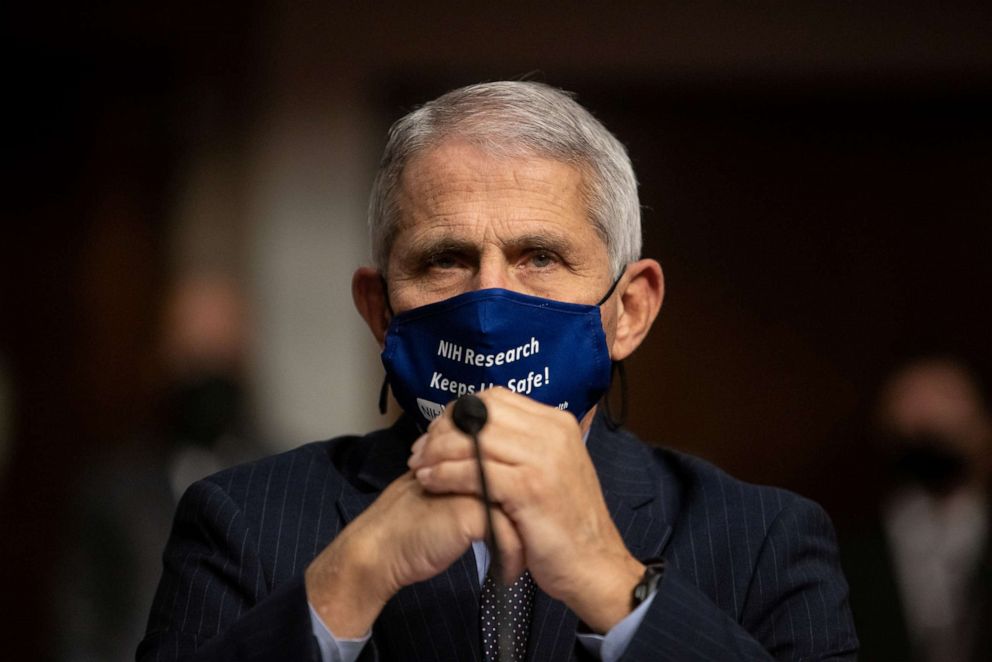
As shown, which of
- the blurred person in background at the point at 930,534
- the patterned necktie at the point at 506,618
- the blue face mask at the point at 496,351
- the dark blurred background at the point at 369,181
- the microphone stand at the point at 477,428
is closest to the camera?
the microphone stand at the point at 477,428

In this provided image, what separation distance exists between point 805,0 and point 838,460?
178 centimetres

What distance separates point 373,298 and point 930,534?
285cm

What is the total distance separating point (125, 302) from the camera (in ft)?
18.1

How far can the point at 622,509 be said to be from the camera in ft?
7.43

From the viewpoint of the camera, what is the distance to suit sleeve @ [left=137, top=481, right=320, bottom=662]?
1824mm

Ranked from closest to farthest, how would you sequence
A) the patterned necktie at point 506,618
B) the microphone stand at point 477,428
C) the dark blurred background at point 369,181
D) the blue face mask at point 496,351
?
the microphone stand at point 477,428 → the blue face mask at point 496,351 → the patterned necktie at point 506,618 → the dark blurred background at point 369,181

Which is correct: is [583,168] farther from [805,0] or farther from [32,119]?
[32,119]

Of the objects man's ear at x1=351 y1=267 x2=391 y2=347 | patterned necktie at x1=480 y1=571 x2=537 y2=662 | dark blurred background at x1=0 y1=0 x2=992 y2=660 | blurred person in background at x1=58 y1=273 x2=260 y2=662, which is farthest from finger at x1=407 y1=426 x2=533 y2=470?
dark blurred background at x1=0 y1=0 x2=992 y2=660

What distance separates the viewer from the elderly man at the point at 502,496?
1762 millimetres

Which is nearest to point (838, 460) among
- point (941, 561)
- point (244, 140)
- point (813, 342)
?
point (813, 342)

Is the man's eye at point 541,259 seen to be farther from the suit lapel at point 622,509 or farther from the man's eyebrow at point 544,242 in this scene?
the suit lapel at point 622,509

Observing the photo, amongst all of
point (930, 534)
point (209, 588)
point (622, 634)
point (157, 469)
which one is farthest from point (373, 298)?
point (930, 534)

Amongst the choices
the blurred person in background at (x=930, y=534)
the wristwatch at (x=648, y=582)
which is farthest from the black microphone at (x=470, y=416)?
the blurred person in background at (x=930, y=534)

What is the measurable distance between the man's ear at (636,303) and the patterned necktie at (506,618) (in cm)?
43
